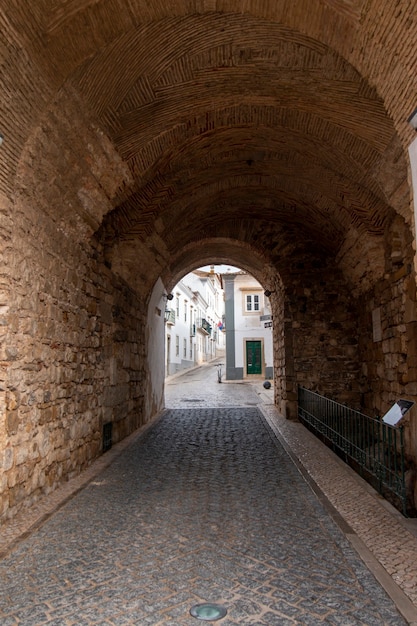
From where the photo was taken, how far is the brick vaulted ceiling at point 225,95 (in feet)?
10.2

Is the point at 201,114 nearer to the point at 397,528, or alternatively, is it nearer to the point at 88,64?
the point at 88,64

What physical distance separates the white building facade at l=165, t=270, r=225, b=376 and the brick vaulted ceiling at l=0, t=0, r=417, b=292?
35.4ft

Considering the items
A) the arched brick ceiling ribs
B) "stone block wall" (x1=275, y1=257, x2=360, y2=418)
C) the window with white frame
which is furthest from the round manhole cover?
the window with white frame

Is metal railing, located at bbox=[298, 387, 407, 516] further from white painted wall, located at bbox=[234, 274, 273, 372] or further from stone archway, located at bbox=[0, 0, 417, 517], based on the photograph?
white painted wall, located at bbox=[234, 274, 273, 372]

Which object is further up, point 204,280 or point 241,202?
point 204,280

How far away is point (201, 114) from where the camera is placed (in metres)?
5.13

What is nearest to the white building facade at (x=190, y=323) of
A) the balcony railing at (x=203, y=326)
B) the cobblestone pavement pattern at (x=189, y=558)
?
the balcony railing at (x=203, y=326)

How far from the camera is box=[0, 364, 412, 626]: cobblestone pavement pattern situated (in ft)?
7.65

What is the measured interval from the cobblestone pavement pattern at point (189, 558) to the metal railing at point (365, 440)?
804mm

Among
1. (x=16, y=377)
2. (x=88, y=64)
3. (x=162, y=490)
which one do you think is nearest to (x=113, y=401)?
(x=162, y=490)

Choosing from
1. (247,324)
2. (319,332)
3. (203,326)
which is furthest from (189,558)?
(203,326)

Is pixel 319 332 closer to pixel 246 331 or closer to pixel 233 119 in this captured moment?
pixel 233 119

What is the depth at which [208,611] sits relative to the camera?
7.59 ft

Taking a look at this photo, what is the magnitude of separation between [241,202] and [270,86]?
3.79 meters
